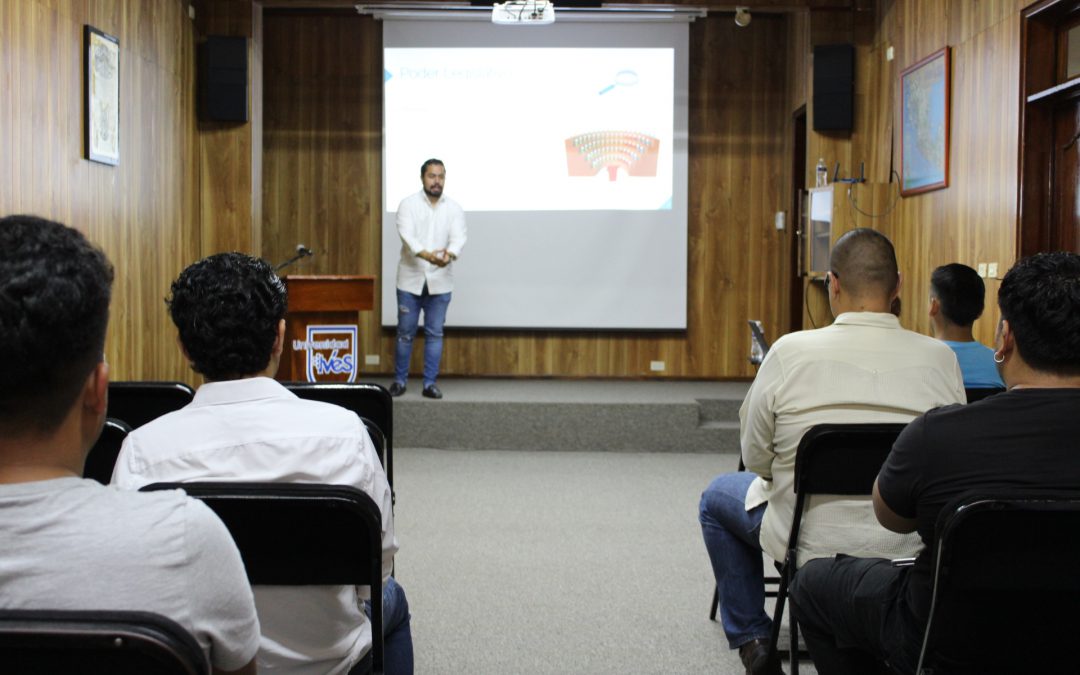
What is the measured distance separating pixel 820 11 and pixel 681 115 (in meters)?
1.43

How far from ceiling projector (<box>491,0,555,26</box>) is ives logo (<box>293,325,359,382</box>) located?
2251 mm

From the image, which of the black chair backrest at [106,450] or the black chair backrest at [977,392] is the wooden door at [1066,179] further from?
the black chair backrest at [106,450]

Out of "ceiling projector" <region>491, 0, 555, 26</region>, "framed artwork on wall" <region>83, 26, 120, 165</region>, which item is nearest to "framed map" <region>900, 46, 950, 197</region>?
"ceiling projector" <region>491, 0, 555, 26</region>

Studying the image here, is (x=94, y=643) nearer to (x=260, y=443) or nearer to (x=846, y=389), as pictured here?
(x=260, y=443)

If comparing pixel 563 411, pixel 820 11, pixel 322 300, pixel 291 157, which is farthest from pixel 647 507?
pixel 291 157

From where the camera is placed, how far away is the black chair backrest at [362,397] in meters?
2.64

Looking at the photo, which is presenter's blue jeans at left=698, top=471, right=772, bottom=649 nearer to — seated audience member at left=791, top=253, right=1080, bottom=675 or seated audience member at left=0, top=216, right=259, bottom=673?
seated audience member at left=791, top=253, right=1080, bottom=675

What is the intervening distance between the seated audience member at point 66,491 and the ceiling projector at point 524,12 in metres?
5.97

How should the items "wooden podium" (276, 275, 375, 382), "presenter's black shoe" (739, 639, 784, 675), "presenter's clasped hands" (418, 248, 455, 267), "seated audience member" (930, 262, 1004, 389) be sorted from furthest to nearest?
"presenter's clasped hands" (418, 248, 455, 267) → "wooden podium" (276, 275, 375, 382) → "seated audience member" (930, 262, 1004, 389) → "presenter's black shoe" (739, 639, 784, 675)

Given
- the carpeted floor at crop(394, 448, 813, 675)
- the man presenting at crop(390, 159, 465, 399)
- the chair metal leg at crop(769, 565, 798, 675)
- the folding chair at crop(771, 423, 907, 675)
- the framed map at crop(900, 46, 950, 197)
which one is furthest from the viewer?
the man presenting at crop(390, 159, 465, 399)

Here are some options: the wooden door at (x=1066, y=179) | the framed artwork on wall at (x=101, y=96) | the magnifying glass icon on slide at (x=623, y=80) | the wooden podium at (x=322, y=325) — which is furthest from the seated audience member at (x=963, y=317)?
the magnifying glass icon on slide at (x=623, y=80)

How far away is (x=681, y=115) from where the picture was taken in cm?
807

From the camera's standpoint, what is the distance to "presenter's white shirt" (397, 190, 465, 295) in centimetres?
690

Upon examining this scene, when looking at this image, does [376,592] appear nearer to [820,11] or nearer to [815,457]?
[815,457]
